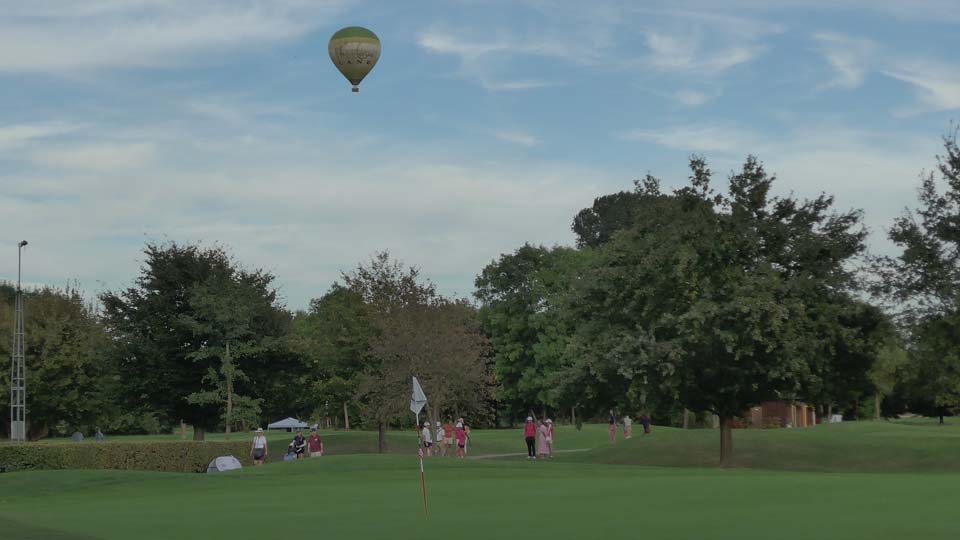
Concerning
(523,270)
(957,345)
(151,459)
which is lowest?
(151,459)

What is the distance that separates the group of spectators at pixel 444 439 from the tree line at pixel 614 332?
60.5 inches

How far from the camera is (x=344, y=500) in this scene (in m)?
28.1

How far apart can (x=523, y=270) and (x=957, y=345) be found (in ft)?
220

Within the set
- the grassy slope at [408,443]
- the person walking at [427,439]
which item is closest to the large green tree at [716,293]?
A: the person walking at [427,439]

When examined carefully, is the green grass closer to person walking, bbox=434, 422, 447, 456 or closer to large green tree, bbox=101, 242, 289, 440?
person walking, bbox=434, 422, 447, 456

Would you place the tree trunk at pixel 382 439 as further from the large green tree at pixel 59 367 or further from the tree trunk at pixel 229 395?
the large green tree at pixel 59 367

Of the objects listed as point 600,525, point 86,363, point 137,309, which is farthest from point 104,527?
point 86,363

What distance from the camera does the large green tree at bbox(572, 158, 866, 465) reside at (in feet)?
148

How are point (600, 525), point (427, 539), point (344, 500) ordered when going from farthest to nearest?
1. point (344, 500)
2. point (600, 525)
3. point (427, 539)

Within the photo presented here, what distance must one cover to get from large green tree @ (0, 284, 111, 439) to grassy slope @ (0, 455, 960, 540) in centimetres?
3759

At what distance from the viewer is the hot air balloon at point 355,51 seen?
153 ft

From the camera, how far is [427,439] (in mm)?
57125

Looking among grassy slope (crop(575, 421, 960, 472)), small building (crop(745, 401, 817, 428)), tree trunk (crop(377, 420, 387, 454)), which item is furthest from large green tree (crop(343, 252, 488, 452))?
small building (crop(745, 401, 817, 428))

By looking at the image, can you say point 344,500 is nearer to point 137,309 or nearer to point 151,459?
point 151,459
